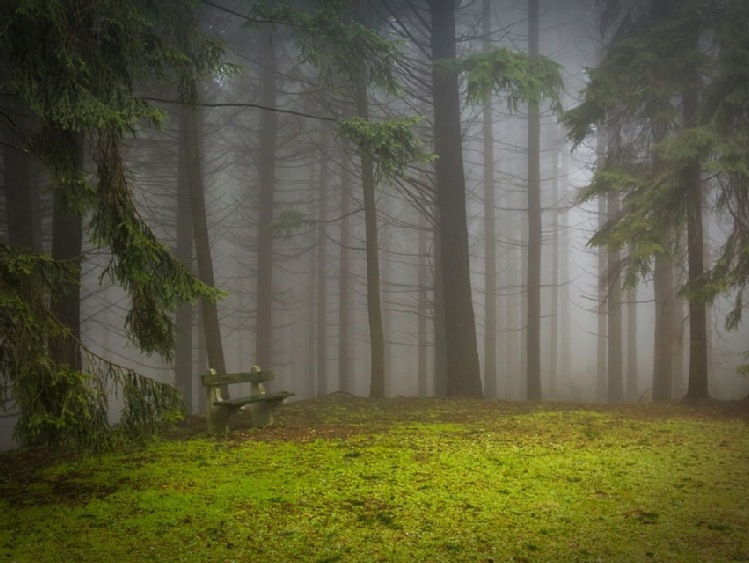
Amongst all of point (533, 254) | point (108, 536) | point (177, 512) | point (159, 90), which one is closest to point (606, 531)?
point (177, 512)

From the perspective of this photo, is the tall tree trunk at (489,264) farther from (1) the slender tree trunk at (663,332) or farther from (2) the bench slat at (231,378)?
(2) the bench slat at (231,378)

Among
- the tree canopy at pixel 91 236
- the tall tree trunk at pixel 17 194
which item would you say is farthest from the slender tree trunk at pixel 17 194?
the tree canopy at pixel 91 236

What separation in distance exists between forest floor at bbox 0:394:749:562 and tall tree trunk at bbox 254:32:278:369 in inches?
495

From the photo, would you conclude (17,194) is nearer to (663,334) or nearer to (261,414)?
(261,414)

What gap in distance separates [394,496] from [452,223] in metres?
8.94

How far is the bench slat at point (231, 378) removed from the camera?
25.1 ft

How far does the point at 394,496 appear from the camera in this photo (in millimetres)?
5176

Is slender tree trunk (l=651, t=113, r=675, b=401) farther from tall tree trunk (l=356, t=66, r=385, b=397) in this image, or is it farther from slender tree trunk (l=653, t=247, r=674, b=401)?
tall tree trunk (l=356, t=66, r=385, b=397)

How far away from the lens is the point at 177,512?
4867 mm

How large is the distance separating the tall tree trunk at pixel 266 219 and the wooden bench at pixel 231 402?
12.4 meters

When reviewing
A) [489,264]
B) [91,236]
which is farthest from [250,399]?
[489,264]

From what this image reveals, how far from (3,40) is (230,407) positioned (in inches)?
191

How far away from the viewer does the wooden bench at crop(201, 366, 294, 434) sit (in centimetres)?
773

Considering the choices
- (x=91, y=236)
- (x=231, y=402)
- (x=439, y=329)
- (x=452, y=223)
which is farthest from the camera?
(x=439, y=329)
